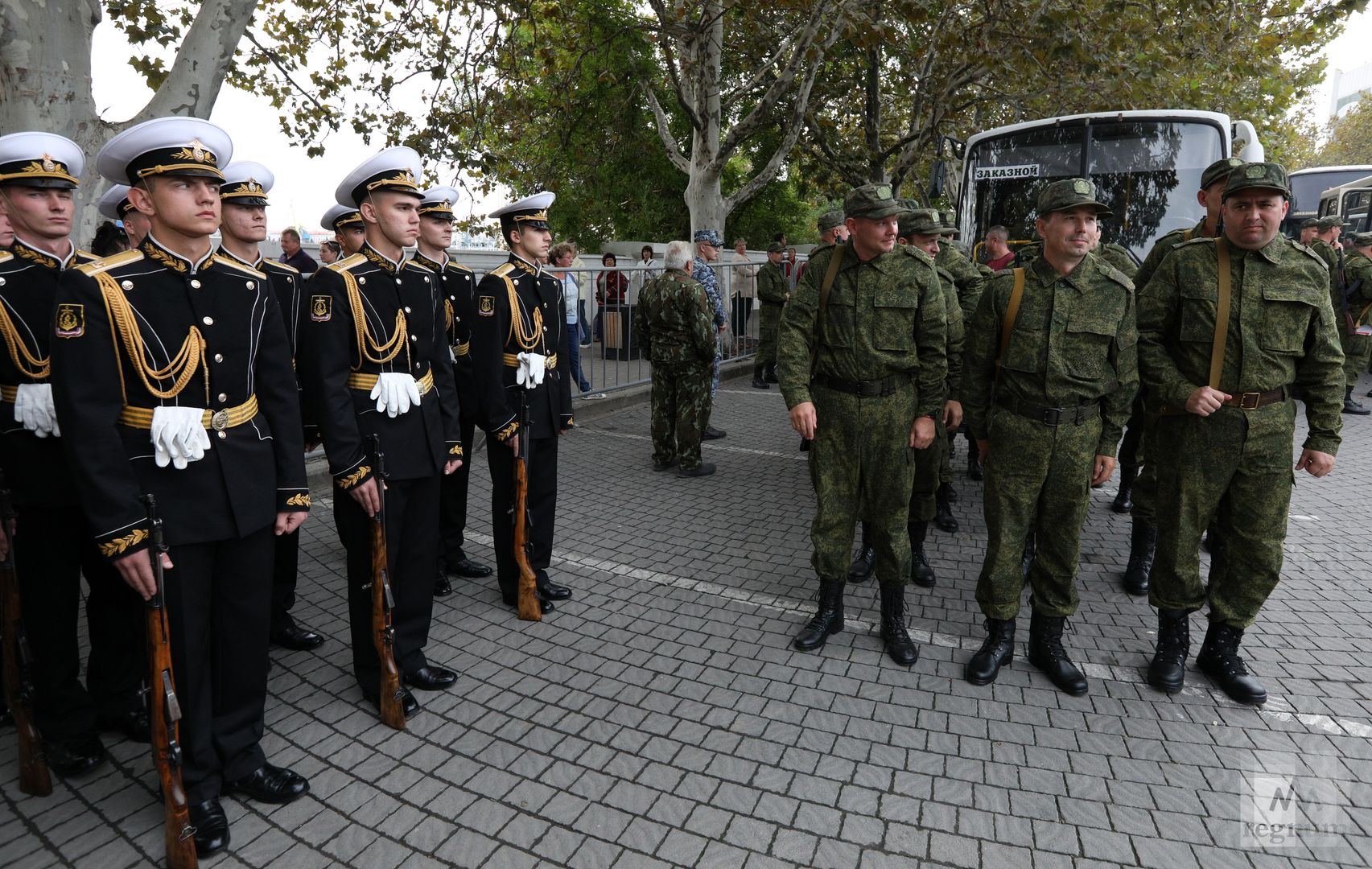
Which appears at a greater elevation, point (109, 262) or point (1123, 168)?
point (1123, 168)

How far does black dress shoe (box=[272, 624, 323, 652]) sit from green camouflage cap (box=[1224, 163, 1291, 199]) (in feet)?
15.9

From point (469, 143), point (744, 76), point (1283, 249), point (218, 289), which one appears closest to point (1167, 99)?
point (744, 76)

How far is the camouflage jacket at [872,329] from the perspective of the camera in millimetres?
4039

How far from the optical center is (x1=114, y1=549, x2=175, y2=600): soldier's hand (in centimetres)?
256

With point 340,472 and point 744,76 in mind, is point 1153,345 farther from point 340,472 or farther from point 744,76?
point 744,76

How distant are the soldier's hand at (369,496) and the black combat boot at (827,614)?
2.17 m

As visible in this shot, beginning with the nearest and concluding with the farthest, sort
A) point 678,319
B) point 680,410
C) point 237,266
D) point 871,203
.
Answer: point 237,266
point 871,203
point 678,319
point 680,410

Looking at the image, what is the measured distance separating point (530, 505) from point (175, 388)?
2300mm

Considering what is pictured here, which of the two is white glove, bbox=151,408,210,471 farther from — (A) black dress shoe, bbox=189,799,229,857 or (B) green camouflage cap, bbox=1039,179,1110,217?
(B) green camouflage cap, bbox=1039,179,1110,217

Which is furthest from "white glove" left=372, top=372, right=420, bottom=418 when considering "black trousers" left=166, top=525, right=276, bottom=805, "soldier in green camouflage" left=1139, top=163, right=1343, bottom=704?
"soldier in green camouflage" left=1139, top=163, right=1343, bottom=704

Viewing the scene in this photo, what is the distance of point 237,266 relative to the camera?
290cm

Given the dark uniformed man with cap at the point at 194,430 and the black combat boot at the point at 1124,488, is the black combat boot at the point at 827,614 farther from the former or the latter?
the black combat boot at the point at 1124,488

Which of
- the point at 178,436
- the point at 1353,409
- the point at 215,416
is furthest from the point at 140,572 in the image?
the point at 1353,409

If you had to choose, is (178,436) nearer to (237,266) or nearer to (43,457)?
(237,266)
